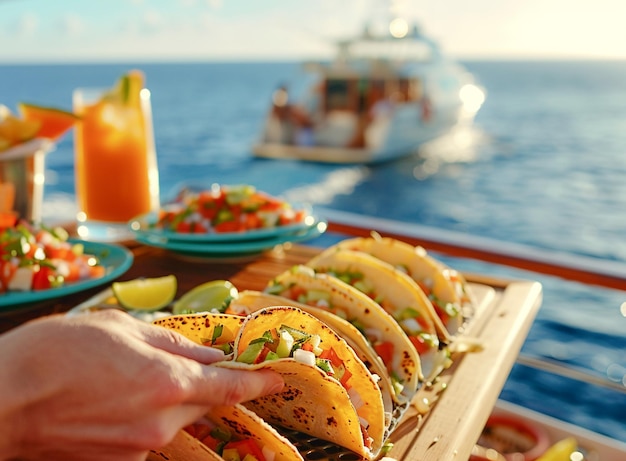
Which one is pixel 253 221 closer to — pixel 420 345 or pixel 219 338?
pixel 420 345

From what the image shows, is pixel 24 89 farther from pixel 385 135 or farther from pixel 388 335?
pixel 388 335

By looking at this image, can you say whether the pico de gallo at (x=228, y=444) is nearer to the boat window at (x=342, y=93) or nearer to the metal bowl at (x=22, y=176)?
the metal bowl at (x=22, y=176)

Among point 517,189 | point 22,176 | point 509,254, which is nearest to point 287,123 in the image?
point 517,189

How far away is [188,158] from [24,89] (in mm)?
54959

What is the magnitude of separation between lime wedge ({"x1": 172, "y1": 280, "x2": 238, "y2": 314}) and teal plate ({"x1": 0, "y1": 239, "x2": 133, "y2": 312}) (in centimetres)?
46

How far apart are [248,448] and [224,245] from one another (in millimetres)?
1504

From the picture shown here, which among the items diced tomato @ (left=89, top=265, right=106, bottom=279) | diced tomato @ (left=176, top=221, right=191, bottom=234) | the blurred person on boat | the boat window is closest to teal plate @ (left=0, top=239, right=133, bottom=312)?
diced tomato @ (left=89, top=265, right=106, bottom=279)

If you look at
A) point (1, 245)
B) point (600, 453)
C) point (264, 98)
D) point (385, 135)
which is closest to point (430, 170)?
point (385, 135)

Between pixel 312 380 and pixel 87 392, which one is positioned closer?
pixel 87 392

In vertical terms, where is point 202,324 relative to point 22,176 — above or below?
below

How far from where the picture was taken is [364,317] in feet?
5.50

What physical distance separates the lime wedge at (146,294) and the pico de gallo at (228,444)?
895 mm

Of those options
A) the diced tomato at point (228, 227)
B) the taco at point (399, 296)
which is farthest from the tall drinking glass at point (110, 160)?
the taco at point (399, 296)

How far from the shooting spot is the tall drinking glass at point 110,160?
3.01 m
